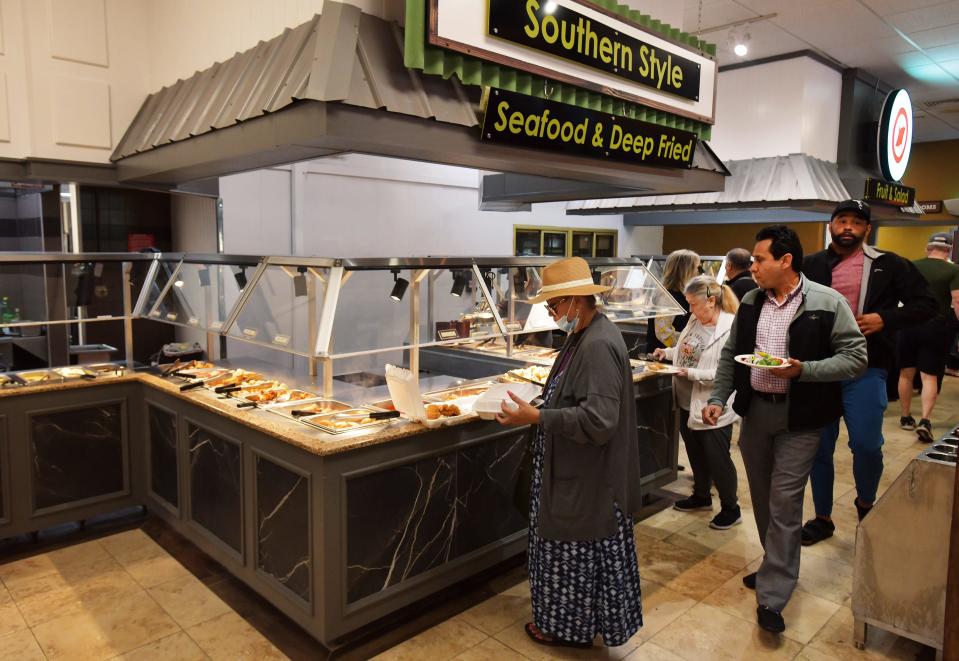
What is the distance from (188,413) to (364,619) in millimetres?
1636

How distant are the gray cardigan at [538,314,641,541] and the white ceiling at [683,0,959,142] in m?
5.22

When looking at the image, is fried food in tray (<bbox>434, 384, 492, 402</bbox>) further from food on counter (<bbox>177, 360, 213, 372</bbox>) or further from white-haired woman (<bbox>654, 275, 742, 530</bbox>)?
food on counter (<bbox>177, 360, 213, 372</bbox>)

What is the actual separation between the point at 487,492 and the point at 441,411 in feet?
1.68

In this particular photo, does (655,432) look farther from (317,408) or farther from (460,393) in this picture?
(317,408)

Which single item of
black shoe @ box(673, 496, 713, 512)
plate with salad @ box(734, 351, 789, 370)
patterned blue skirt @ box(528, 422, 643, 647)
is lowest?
black shoe @ box(673, 496, 713, 512)

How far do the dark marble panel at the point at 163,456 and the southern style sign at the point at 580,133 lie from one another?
262 centimetres

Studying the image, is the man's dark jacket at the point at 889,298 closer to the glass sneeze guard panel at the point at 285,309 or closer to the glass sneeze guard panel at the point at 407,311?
the glass sneeze guard panel at the point at 407,311

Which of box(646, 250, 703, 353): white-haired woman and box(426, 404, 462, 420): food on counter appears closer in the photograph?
box(426, 404, 462, 420): food on counter

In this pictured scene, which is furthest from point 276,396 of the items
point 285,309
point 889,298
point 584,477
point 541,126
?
point 889,298

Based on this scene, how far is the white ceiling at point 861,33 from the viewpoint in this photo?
6484 mm

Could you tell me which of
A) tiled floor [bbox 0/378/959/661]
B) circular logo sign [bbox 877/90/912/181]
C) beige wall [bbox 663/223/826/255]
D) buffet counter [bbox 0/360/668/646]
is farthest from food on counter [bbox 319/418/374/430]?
beige wall [bbox 663/223/826/255]

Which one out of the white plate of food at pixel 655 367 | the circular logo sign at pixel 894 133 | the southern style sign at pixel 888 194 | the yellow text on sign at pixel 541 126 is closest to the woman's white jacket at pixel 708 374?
the white plate of food at pixel 655 367

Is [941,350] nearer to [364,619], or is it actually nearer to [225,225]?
[364,619]

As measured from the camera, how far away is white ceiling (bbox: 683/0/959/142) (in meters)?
6.48
